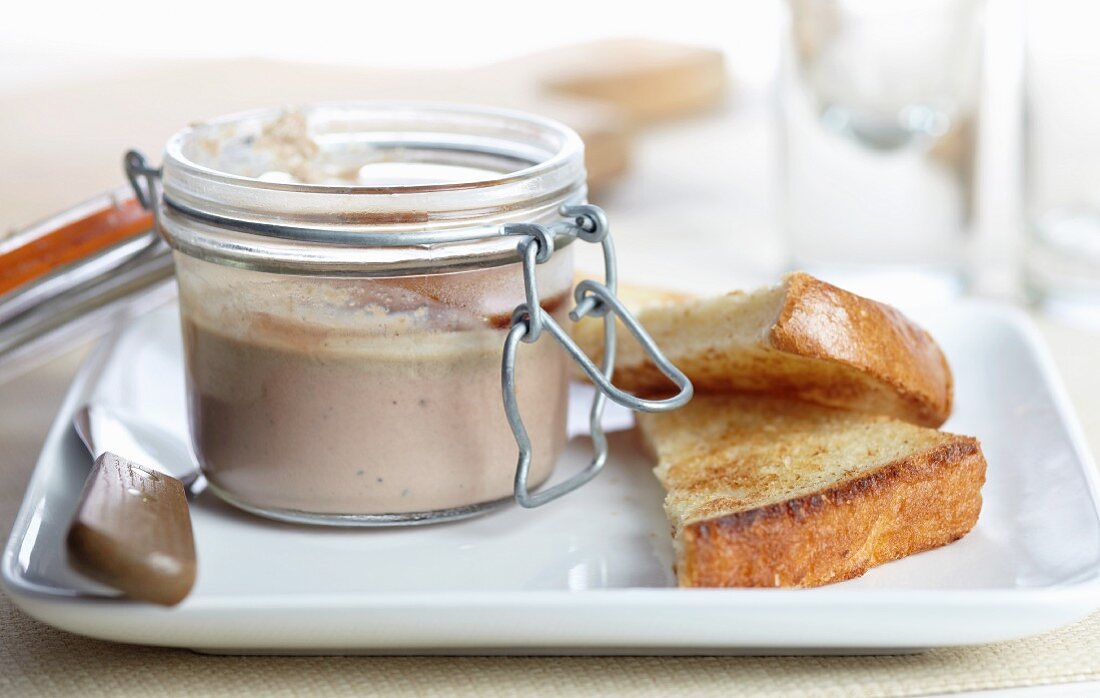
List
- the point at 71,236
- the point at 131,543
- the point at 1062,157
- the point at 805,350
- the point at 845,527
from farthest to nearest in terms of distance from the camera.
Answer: the point at 1062,157, the point at 71,236, the point at 805,350, the point at 845,527, the point at 131,543

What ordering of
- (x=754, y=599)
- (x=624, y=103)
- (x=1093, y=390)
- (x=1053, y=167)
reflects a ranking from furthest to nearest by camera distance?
(x=624, y=103)
(x=1053, y=167)
(x=1093, y=390)
(x=754, y=599)

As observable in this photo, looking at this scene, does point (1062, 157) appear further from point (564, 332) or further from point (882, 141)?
point (564, 332)

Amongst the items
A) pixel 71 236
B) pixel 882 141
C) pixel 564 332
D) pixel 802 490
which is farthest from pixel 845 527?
pixel 882 141

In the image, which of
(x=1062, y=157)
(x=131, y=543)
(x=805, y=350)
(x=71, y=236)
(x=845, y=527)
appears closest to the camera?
(x=131, y=543)

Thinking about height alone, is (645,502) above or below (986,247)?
above

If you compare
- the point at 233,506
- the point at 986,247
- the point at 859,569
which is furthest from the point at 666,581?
the point at 986,247

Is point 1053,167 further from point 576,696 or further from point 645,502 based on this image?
point 576,696

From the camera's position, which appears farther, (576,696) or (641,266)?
(641,266)
